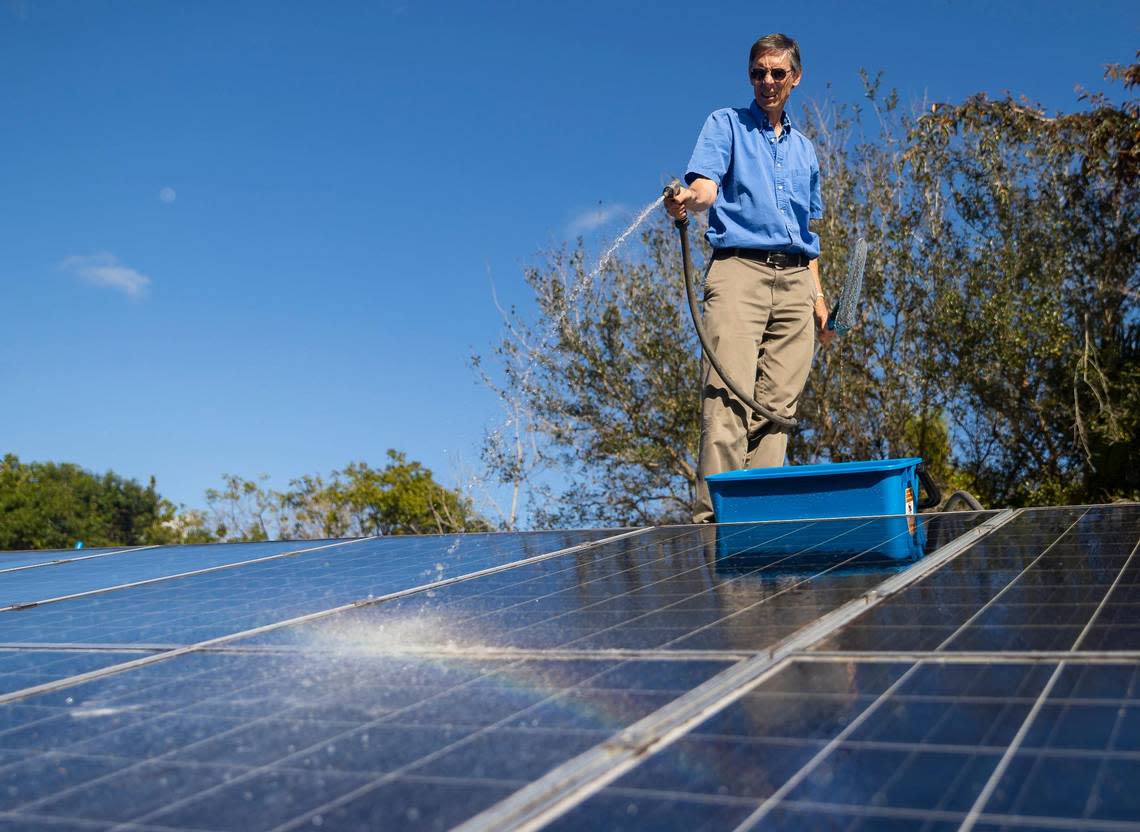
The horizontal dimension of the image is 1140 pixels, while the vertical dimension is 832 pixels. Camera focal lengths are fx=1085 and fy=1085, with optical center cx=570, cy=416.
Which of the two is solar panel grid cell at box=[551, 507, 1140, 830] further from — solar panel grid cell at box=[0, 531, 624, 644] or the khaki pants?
the khaki pants

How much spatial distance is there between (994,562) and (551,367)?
9250mm

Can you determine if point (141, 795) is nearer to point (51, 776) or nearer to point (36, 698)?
point (51, 776)

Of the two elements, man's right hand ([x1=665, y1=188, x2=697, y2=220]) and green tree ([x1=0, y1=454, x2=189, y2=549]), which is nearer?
man's right hand ([x1=665, y1=188, x2=697, y2=220])

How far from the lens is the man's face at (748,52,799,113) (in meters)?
4.39

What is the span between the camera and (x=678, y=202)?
13.2 feet

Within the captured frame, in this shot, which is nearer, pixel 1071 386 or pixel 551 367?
pixel 1071 386

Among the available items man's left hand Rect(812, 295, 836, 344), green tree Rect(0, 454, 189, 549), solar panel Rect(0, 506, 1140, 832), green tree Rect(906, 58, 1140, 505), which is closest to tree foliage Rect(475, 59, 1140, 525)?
green tree Rect(906, 58, 1140, 505)

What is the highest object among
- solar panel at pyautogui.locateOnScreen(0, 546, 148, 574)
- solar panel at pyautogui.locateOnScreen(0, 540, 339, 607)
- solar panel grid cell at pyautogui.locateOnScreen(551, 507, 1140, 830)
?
solar panel at pyautogui.locateOnScreen(0, 546, 148, 574)

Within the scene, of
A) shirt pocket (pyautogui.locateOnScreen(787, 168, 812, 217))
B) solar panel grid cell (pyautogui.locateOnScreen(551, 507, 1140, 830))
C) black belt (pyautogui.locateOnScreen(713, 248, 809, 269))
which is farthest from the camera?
shirt pocket (pyautogui.locateOnScreen(787, 168, 812, 217))

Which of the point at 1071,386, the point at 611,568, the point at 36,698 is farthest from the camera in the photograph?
the point at 1071,386

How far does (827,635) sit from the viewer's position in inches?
62.2

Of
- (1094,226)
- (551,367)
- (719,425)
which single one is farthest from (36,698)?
(1094,226)

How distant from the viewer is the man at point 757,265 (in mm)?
4438

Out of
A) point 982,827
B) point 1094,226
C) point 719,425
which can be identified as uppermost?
point 1094,226
